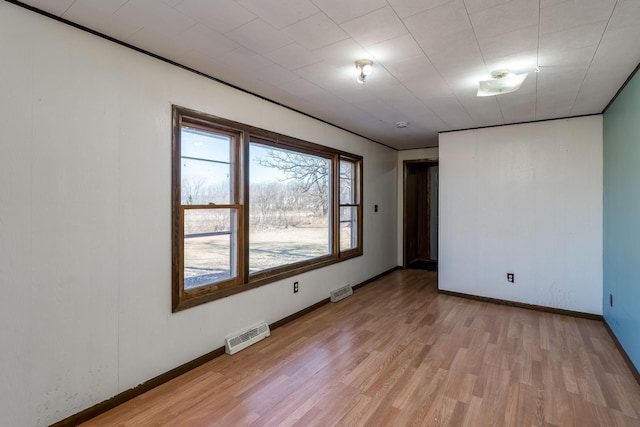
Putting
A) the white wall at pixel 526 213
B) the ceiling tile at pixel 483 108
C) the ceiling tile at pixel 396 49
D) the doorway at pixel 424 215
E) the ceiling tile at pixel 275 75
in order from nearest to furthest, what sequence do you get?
the ceiling tile at pixel 396 49
the ceiling tile at pixel 275 75
the ceiling tile at pixel 483 108
the white wall at pixel 526 213
the doorway at pixel 424 215

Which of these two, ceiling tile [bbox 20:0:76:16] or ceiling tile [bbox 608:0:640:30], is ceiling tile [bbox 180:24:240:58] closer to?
ceiling tile [bbox 20:0:76:16]

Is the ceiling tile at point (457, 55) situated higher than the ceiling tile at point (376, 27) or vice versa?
the ceiling tile at point (457, 55)

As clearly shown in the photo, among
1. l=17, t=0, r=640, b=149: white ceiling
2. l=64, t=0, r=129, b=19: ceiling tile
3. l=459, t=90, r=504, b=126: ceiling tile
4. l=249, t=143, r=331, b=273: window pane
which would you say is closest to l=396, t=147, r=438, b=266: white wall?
l=459, t=90, r=504, b=126: ceiling tile

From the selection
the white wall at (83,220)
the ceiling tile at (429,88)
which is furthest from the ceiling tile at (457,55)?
the white wall at (83,220)

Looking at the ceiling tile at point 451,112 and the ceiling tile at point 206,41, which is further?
the ceiling tile at point 451,112

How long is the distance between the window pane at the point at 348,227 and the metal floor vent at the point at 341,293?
585 mm

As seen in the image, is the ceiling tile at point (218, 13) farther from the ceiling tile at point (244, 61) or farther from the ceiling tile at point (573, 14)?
the ceiling tile at point (573, 14)

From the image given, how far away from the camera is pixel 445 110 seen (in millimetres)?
3693

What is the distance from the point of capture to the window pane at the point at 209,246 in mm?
2658

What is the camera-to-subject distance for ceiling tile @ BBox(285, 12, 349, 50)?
1.88 metres

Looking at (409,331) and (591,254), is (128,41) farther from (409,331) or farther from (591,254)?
(591,254)

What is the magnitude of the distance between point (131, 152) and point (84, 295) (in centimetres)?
99

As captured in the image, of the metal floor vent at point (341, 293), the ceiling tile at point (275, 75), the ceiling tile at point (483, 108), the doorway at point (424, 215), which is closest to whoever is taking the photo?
the ceiling tile at point (275, 75)

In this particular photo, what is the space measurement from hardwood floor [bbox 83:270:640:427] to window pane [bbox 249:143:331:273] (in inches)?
34.3
